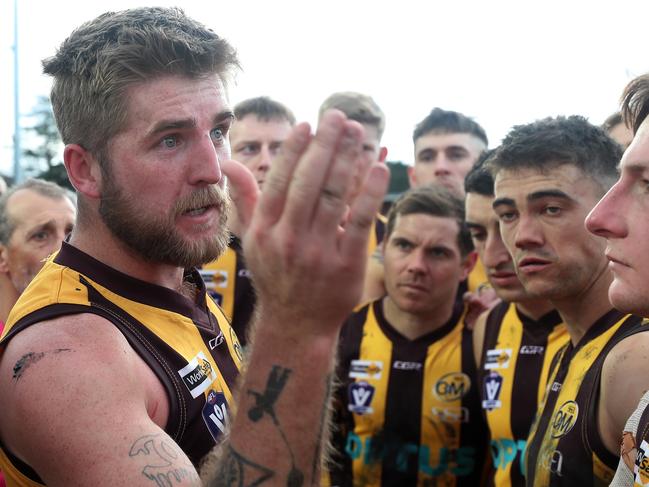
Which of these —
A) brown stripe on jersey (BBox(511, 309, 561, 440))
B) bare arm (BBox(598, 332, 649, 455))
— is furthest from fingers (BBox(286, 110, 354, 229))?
brown stripe on jersey (BBox(511, 309, 561, 440))

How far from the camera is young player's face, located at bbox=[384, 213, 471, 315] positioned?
186 inches

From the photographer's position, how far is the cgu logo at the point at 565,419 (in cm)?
289

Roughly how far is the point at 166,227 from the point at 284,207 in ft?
3.74

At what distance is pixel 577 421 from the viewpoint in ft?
9.34

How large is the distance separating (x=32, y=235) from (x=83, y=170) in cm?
242

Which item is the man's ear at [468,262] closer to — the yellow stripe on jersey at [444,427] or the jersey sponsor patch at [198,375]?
the yellow stripe on jersey at [444,427]

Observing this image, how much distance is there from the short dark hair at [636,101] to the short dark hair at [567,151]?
3.24ft

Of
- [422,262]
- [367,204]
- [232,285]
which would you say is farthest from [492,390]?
[367,204]

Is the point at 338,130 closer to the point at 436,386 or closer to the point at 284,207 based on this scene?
the point at 284,207

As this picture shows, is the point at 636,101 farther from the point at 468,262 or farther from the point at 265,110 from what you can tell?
the point at 265,110

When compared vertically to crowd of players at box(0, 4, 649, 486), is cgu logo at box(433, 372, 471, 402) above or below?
below

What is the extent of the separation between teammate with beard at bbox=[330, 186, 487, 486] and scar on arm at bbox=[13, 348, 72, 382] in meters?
2.49

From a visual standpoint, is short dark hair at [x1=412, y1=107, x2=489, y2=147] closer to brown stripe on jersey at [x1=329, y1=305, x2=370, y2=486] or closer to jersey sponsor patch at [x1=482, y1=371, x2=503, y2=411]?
brown stripe on jersey at [x1=329, y1=305, x2=370, y2=486]

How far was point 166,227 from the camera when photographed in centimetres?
244
